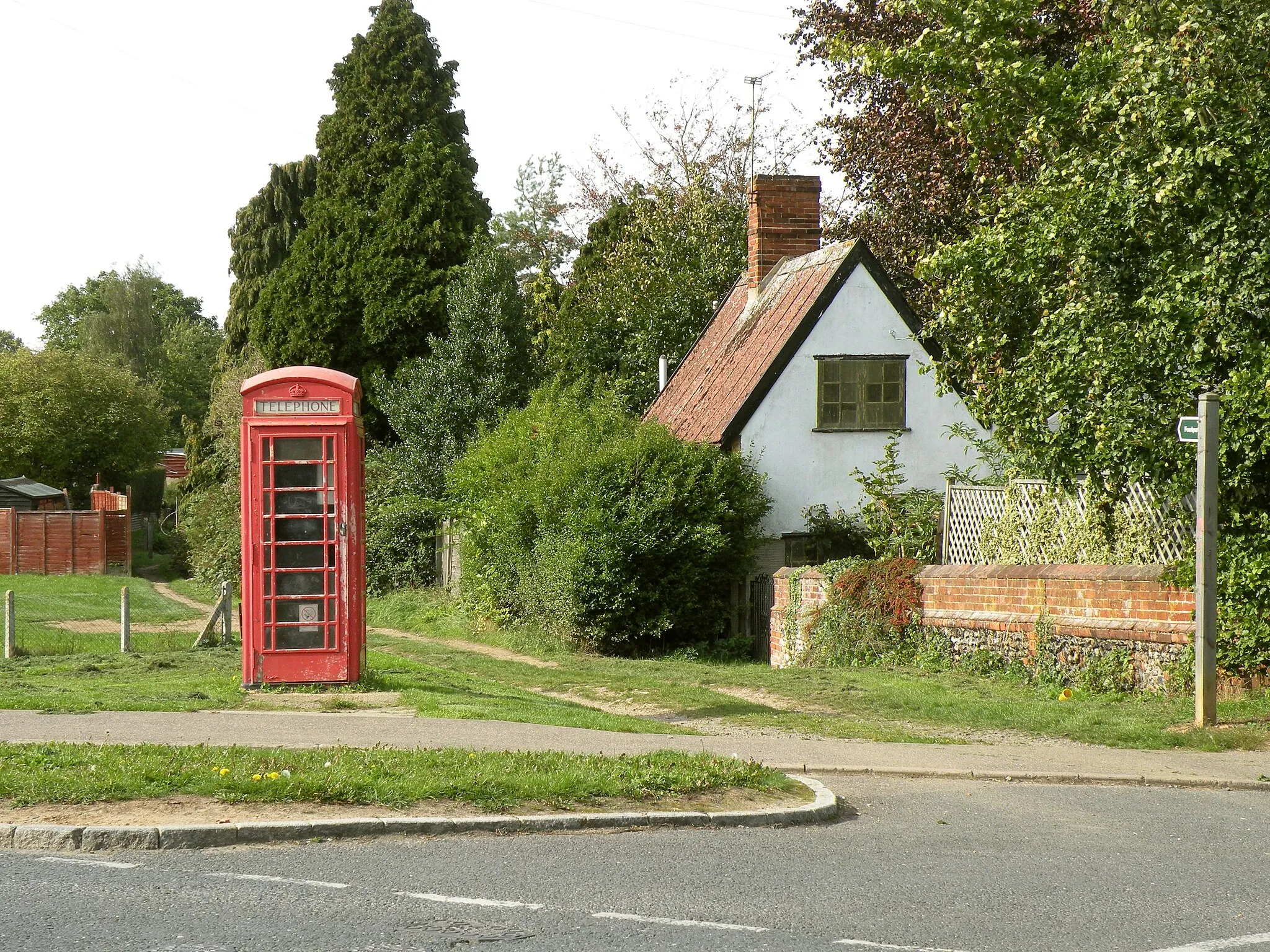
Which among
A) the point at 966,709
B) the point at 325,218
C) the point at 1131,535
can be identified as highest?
the point at 325,218

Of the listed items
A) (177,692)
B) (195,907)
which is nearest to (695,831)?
(195,907)

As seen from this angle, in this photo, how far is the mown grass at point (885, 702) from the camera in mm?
11711

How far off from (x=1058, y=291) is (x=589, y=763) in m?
8.20

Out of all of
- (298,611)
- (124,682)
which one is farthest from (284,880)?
(124,682)

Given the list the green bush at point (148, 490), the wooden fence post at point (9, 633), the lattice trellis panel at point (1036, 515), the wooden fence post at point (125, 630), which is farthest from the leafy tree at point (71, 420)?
the lattice trellis panel at point (1036, 515)

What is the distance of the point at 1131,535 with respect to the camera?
600 inches

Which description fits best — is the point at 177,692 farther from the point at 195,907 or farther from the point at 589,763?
the point at 195,907

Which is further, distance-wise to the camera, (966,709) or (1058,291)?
(1058,291)

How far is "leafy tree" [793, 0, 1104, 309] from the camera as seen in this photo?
1438cm

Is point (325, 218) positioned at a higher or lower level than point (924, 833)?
higher

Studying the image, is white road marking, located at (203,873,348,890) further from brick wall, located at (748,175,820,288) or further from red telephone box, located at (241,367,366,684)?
brick wall, located at (748,175,820,288)

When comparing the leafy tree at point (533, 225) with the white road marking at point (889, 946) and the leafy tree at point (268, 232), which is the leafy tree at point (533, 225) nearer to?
the leafy tree at point (268, 232)

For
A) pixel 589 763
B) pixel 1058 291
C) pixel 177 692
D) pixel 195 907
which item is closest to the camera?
pixel 195 907

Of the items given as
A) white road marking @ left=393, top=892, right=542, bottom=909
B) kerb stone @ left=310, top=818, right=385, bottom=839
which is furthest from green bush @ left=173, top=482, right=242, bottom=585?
white road marking @ left=393, top=892, right=542, bottom=909
